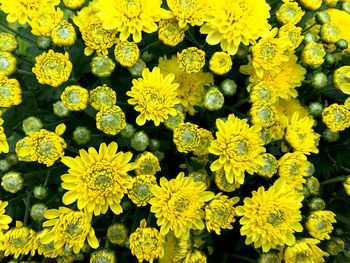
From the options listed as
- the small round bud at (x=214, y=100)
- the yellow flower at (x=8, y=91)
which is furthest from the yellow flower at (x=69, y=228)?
the small round bud at (x=214, y=100)

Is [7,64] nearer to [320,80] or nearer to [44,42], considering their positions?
[44,42]

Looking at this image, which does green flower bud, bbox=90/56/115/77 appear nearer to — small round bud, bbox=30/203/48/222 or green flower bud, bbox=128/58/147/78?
green flower bud, bbox=128/58/147/78

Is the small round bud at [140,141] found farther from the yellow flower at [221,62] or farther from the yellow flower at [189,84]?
the yellow flower at [221,62]

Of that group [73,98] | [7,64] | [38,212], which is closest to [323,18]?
[73,98]

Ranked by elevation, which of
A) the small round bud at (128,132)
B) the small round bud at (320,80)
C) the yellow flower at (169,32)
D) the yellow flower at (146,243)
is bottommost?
the yellow flower at (146,243)

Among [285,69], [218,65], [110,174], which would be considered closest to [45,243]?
[110,174]

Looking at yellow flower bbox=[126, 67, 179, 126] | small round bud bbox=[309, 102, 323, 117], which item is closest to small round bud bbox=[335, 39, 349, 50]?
small round bud bbox=[309, 102, 323, 117]

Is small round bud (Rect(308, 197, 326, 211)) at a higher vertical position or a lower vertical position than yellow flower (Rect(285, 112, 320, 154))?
lower
